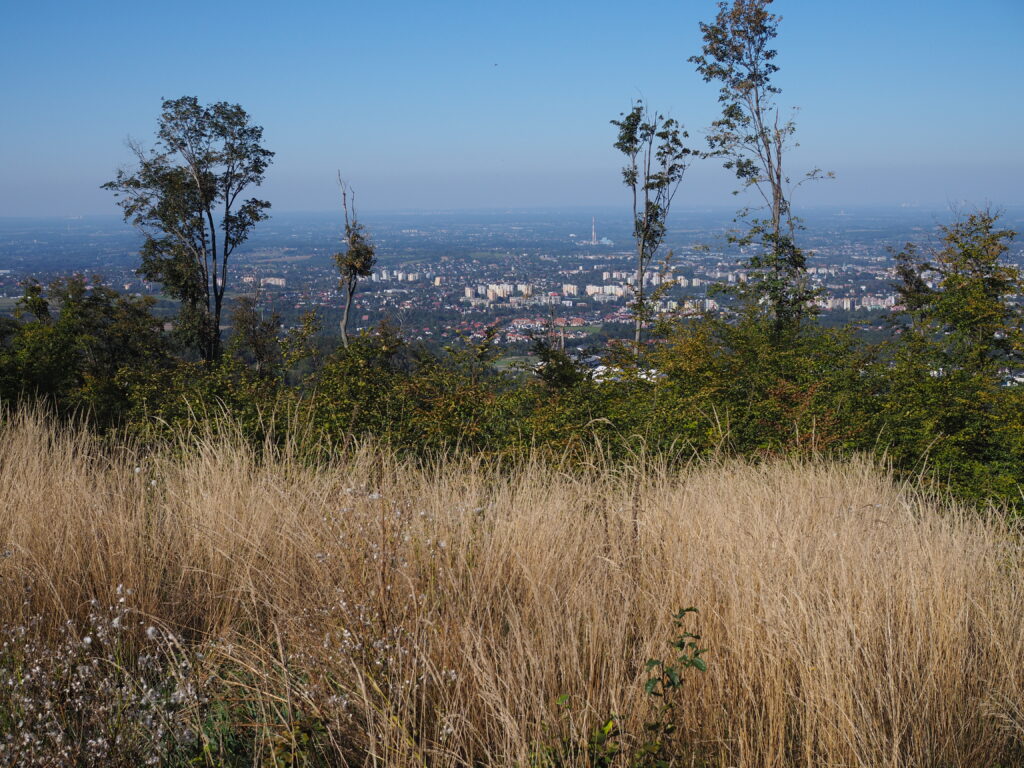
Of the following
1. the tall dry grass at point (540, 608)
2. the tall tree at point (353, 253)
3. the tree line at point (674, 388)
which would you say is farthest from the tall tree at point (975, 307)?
the tall tree at point (353, 253)

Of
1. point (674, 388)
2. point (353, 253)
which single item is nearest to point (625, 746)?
point (674, 388)

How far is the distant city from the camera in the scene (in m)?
Answer: 22.2

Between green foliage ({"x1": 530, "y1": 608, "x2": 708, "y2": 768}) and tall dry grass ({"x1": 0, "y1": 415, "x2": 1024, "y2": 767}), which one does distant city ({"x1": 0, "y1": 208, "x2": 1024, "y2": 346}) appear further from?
green foliage ({"x1": 530, "y1": 608, "x2": 708, "y2": 768})

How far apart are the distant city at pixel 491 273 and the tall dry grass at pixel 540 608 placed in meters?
5.05

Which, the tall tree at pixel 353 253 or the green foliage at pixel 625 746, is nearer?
the green foliage at pixel 625 746

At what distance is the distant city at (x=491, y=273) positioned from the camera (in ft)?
72.9

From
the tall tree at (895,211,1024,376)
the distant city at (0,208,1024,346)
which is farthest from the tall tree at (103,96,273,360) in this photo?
the tall tree at (895,211,1024,376)

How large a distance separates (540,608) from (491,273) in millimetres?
47089

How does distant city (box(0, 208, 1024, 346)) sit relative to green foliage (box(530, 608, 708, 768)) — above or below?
above

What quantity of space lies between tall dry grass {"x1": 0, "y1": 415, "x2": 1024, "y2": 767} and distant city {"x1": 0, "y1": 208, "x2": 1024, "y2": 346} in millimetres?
5053

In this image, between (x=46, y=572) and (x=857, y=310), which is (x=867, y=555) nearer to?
(x=46, y=572)

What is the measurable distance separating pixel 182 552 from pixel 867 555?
290cm

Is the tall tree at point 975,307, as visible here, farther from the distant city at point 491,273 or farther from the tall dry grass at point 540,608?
the tall dry grass at point 540,608

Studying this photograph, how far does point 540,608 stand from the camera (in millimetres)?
2447
